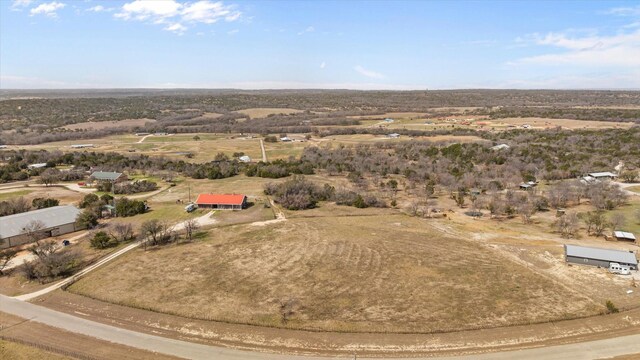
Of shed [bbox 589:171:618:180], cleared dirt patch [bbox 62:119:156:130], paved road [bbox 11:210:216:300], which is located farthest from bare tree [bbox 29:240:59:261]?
cleared dirt patch [bbox 62:119:156:130]

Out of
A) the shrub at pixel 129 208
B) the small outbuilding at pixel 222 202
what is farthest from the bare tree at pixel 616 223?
the shrub at pixel 129 208

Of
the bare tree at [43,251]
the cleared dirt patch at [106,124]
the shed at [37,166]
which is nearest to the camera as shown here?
the bare tree at [43,251]

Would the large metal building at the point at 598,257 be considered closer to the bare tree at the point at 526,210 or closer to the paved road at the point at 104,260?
the bare tree at the point at 526,210

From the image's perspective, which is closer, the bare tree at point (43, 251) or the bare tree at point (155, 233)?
the bare tree at point (43, 251)

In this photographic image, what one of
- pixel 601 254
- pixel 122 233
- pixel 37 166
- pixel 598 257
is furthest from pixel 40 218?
pixel 601 254

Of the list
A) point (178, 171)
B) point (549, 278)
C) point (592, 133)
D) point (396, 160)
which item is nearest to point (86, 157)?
point (178, 171)

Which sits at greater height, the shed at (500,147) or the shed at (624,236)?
the shed at (500,147)

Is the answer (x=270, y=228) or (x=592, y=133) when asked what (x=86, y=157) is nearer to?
(x=270, y=228)

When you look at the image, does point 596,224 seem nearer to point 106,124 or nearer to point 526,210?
point 526,210
